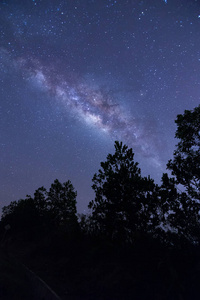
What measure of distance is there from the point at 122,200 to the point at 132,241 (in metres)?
4.08

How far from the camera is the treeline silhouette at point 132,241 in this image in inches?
449

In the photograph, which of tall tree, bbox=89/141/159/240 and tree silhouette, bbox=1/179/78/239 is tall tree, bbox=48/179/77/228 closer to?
tree silhouette, bbox=1/179/78/239

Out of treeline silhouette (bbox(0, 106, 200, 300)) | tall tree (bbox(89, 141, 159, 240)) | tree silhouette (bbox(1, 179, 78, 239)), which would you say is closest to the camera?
treeline silhouette (bbox(0, 106, 200, 300))

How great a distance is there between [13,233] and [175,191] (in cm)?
3631

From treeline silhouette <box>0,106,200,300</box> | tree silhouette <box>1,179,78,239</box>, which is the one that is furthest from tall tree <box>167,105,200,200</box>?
tree silhouette <box>1,179,78,239</box>

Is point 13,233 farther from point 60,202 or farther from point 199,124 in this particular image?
point 199,124

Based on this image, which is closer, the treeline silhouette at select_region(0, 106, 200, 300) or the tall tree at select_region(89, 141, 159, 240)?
the treeline silhouette at select_region(0, 106, 200, 300)

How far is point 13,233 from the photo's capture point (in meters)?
39.4

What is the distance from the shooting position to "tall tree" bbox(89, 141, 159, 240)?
18.2 meters

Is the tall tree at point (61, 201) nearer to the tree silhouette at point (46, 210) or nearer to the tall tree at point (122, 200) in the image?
the tree silhouette at point (46, 210)

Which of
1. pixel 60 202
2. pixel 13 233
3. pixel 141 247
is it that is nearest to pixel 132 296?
pixel 141 247

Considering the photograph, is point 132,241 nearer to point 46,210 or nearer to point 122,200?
point 122,200

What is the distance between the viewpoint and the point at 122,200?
63.1 ft

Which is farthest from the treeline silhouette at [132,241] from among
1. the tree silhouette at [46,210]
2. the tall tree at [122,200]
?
the tree silhouette at [46,210]
